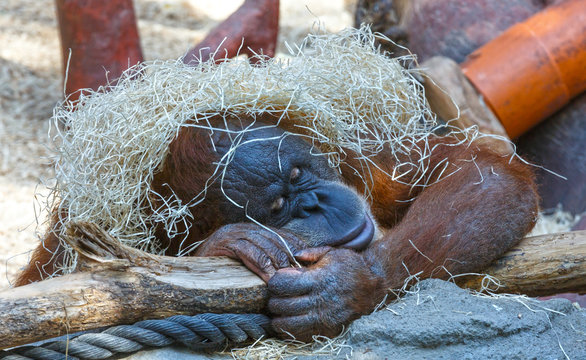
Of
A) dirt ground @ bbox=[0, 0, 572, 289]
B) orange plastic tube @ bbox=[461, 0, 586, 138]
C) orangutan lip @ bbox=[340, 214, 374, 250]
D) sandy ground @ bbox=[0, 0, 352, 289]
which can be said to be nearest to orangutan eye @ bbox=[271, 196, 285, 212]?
orangutan lip @ bbox=[340, 214, 374, 250]

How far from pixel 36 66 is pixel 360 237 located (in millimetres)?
4575

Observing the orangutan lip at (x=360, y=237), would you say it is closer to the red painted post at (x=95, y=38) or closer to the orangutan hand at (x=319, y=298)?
the orangutan hand at (x=319, y=298)

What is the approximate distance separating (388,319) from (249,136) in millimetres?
784

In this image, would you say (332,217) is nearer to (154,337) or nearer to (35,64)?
(154,337)

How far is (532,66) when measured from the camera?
363cm

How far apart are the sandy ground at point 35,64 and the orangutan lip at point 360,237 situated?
1245 millimetres

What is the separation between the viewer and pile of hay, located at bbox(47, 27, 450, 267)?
2.18m

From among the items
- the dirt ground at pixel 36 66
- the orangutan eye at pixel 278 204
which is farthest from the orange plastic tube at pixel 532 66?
the orangutan eye at pixel 278 204

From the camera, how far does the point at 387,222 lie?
97.3 inches

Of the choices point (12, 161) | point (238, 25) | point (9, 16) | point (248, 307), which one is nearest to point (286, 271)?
point (248, 307)

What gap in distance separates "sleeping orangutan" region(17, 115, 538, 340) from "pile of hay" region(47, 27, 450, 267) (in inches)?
2.5

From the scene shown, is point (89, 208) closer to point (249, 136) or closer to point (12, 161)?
point (249, 136)

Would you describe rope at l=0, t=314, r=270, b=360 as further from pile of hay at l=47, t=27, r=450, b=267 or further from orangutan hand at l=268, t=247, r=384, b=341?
pile of hay at l=47, t=27, r=450, b=267

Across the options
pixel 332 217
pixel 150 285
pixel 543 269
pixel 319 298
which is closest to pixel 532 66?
pixel 543 269
